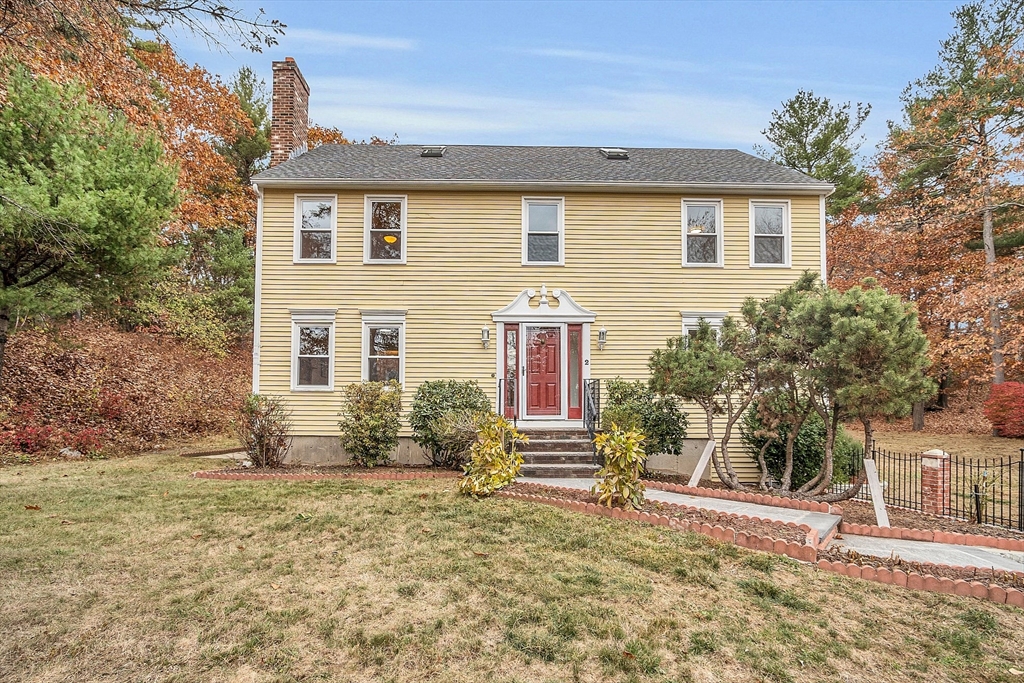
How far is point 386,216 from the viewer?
477 inches

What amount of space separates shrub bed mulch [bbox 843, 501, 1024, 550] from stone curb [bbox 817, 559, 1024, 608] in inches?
72.5

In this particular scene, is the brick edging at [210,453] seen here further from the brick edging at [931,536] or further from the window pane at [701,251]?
the brick edging at [931,536]

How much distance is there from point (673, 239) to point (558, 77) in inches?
509

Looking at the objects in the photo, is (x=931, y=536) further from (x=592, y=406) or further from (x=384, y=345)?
(x=384, y=345)

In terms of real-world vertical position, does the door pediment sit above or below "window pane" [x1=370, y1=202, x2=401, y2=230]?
below

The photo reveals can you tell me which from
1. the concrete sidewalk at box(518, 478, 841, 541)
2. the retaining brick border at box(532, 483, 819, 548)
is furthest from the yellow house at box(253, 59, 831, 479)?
the retaining brick border at box(532, 483, 819, 548)

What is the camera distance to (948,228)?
824 inches

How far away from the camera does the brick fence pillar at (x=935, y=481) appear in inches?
307

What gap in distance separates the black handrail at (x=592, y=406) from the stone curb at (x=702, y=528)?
3151mm

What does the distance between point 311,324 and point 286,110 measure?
567 cm

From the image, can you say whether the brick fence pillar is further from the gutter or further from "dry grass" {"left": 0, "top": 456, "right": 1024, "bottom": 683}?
the gutter

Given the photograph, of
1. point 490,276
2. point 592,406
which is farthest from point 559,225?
point 592,406

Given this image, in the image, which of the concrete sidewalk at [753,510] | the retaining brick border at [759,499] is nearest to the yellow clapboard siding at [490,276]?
the retaining brick border at [759,499]

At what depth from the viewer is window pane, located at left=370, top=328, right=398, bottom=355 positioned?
1183cm
